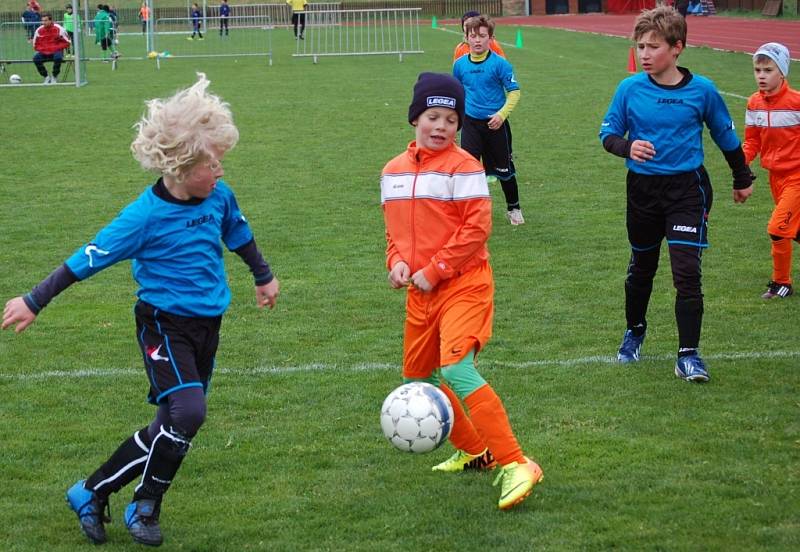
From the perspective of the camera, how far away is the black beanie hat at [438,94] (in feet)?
16.5

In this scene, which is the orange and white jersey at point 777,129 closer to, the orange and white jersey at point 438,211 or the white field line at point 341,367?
the white field line at point 341,367

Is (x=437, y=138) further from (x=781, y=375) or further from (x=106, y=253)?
(x=781, y=375)

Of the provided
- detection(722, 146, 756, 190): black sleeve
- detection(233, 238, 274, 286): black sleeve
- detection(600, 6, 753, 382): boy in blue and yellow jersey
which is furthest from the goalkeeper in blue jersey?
detection(722, 146, 756, 190): black sleeve

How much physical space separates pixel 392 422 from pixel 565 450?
Answer: 1.10m

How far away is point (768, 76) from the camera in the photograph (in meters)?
8.45

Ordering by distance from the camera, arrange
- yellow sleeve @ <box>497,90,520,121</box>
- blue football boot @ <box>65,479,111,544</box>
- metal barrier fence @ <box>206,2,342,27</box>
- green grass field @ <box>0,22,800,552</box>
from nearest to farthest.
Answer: blue football boot @ <box>65,479,111,544</box>
green grass field @ <box>0,22,800,552</box>
yellow sleeve @ <box>497,90,520,121</box>
metal barrier fence @ <box>206,2,342,27</box>

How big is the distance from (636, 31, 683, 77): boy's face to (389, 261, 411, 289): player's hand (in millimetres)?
2363

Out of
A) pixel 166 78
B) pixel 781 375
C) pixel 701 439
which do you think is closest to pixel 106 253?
pixel 701 439

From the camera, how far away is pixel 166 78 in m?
28.5

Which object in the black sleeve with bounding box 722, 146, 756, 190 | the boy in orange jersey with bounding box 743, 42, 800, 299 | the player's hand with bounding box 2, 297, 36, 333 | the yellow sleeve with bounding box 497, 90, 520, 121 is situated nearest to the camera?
the player's hand with bounding box 2, 297, 36, 333

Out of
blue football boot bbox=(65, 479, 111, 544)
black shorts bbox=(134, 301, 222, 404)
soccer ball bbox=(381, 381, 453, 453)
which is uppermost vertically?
black shorts bbox=(134, 301, 222, 404)

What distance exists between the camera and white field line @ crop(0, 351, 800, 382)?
278 inches

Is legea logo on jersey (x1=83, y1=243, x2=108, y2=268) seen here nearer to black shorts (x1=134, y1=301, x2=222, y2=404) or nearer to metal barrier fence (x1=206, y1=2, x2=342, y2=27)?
black shorts (x1=134, y1=301, x2=222, y2=404)

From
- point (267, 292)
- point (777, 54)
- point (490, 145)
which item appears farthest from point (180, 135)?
point (490, 145)
